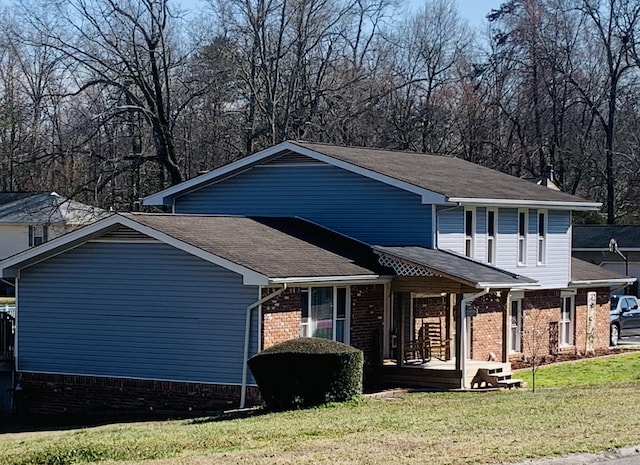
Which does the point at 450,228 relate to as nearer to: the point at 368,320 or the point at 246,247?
the point at 368,320

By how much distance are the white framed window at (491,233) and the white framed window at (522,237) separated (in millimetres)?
1466

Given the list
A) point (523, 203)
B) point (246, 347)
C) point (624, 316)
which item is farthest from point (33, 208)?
point (246, 347)

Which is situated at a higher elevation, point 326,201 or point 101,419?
point 326,201

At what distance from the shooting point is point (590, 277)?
38.3 m

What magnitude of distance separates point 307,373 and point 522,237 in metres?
13.4

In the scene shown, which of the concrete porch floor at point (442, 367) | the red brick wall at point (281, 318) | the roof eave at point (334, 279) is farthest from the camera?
the concrete porch floor at point (442, 367)

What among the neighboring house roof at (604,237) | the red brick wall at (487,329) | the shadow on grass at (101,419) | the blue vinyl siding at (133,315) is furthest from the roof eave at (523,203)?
the neighboring house roof at (604,237)

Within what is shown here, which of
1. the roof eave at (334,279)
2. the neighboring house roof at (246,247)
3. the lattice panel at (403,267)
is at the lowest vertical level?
the roof eave at (334,279)

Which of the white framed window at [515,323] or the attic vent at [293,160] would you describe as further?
the white framed window at [515,323]

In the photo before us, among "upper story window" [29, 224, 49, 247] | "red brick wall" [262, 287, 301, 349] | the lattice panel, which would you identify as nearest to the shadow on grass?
"red brick wall" [262, 287, 301, 349]

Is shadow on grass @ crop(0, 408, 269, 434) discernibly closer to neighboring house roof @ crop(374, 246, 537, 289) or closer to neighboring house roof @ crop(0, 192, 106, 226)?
neighboring house roof @ crop(374, 246, 537, 289)

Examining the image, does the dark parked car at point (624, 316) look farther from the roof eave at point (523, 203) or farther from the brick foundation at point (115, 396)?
the brick foundation at point (115, 396)

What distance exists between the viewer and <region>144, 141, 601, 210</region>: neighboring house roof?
1205 inches

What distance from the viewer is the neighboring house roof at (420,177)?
30.6 m
